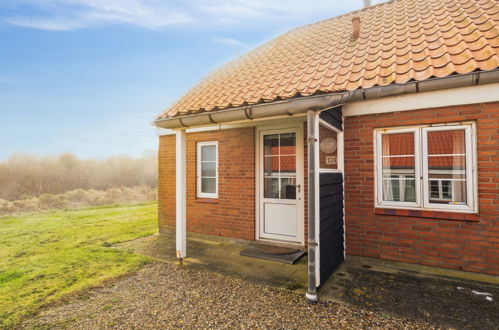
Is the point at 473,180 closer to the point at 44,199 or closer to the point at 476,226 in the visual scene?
the point at 476,226

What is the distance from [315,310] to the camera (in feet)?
10.1

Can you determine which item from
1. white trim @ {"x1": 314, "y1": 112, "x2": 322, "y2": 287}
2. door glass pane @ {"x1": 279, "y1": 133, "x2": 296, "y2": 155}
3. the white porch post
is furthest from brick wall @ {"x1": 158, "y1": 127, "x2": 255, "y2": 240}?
white trim @ {"x1": 314, "y1": 112, "x2": 322, "y2": 287}

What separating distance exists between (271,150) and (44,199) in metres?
13.5

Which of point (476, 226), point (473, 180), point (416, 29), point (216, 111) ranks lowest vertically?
point (476, 226)

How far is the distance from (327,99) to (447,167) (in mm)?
2483

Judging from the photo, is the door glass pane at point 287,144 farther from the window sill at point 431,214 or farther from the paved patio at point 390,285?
the paved patio at point 390,285

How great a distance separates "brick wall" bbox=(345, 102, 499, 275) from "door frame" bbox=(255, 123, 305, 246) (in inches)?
38.8

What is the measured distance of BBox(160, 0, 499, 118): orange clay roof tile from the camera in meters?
3.86

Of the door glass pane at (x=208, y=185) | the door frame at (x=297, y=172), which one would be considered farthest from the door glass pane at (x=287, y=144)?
the door glass pane at (x=208, y=185)

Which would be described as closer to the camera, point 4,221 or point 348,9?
point 348,9

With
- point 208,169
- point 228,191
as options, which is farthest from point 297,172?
point 208,169

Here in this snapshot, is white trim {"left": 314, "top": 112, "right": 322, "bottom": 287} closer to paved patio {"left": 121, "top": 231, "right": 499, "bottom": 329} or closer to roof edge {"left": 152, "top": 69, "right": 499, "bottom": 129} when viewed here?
roof edge {"left": 152, "top": 69, "right": 499, "bottom": 129}

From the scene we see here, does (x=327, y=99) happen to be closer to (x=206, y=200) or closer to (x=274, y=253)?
(x=274, y=253)

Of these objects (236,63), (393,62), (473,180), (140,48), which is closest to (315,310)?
(473,180)
